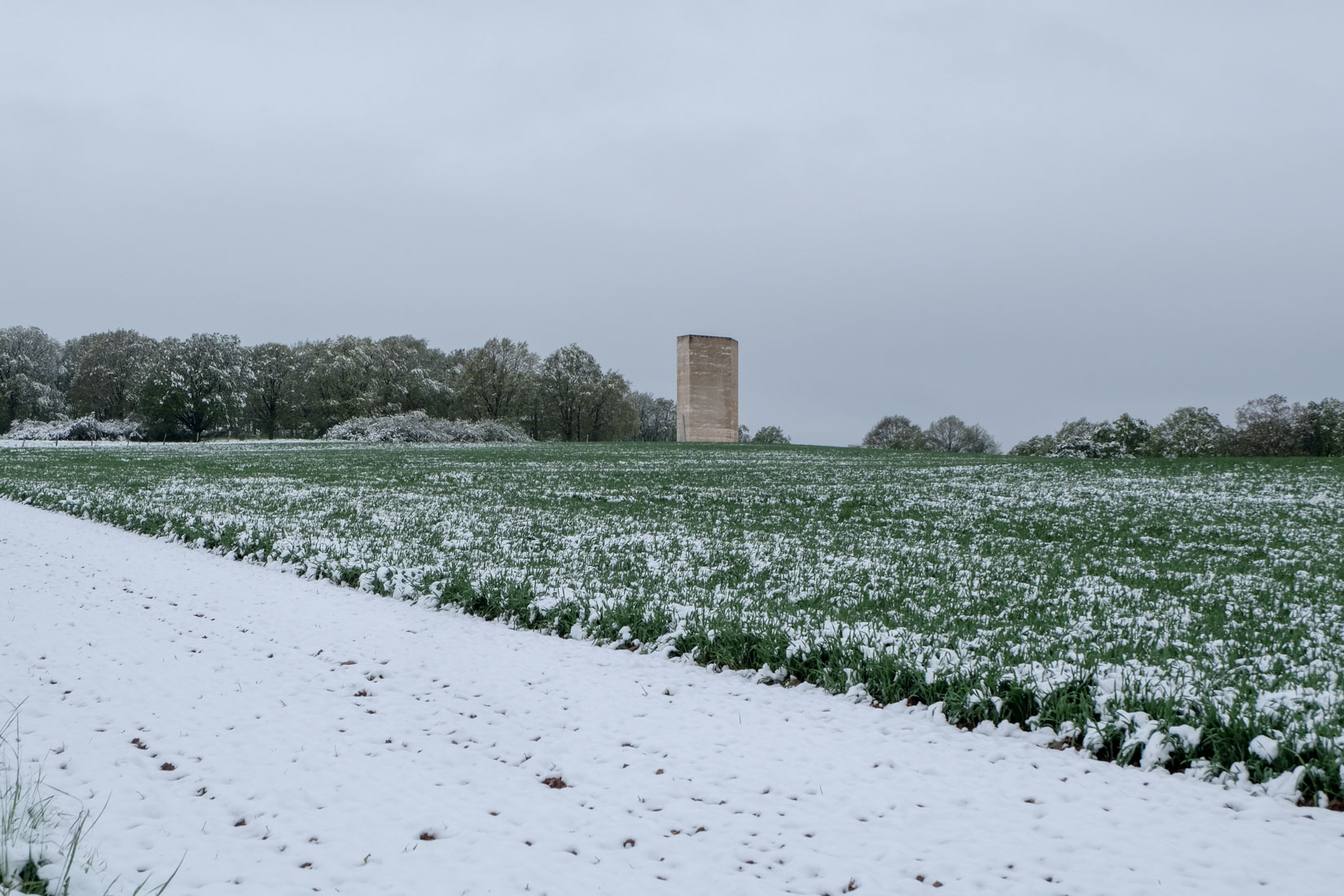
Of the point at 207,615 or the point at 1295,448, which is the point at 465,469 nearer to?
the point at 207,615

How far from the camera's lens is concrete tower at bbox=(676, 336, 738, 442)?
193ft

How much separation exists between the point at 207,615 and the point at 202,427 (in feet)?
193

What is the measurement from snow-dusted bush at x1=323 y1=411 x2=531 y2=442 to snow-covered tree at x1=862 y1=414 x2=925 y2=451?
150 feet

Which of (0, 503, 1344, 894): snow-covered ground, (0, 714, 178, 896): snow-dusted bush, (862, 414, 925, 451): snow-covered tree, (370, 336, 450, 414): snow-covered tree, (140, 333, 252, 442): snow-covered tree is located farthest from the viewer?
(862, 414, 925, 451): snow-covered tree

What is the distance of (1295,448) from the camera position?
52656 millimetres

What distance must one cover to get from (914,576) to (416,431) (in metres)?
49.2

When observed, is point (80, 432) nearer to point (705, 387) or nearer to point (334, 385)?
point (334, 385)

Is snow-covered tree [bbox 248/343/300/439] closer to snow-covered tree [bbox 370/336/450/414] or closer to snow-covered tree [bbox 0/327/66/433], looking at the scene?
snow-covered tree [bbox 370/336/450/414]

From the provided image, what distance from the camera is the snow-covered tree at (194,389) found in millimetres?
55500

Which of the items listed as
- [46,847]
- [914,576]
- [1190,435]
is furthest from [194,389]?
[1190,435]

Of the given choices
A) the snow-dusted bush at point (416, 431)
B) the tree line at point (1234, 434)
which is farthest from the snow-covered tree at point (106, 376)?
the tree line at point (1234, 434)

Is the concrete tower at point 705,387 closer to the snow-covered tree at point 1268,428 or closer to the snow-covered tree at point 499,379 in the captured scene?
the snow-covered tree at point 499,379

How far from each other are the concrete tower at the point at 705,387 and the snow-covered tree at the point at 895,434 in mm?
33718

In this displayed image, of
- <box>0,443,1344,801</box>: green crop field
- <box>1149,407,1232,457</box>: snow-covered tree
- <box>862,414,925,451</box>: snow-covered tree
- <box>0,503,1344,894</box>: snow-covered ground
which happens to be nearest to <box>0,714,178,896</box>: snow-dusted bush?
<box>0,503,1344,894</box>: snow-covered ground
